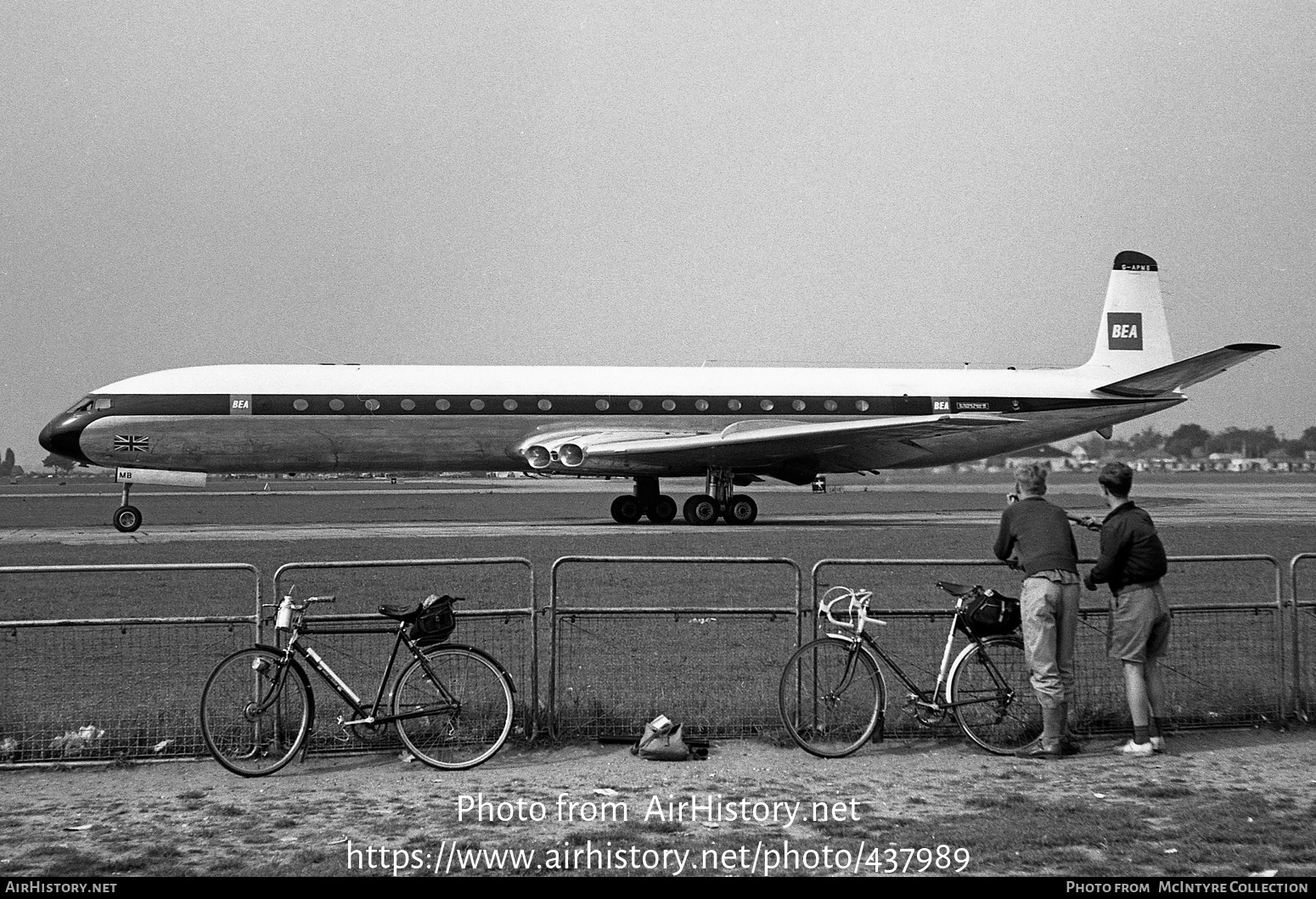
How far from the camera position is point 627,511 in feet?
93.8

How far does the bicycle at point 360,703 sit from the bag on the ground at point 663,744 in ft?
2.81

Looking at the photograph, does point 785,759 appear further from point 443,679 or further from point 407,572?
point 407,572

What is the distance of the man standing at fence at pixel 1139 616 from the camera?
24.3ft

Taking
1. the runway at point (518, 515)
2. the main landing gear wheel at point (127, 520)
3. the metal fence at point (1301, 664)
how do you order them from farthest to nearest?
the main landing gear wheel at point (127, 520) → the runway at point (518, 515) → the metal fence at point (1301, 664)

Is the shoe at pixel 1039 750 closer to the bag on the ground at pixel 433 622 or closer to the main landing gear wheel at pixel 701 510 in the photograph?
the bag on the ground at pixel 433 622

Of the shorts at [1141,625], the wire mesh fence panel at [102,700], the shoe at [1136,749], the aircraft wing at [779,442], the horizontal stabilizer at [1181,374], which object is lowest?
the shoe at [1136,749]

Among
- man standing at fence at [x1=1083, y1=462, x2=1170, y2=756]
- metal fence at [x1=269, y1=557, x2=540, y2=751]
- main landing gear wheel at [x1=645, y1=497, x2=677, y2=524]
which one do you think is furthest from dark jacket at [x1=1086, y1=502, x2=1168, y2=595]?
main landing gear wheel at [x1=645, y1=497, x2=677, y2=524]

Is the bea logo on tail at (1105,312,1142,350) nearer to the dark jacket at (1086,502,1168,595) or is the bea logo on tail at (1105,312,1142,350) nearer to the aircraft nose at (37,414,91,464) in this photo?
the aircraft nose at (37,414,91,464)

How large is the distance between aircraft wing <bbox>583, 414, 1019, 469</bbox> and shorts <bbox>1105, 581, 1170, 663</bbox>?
19024 millimetres

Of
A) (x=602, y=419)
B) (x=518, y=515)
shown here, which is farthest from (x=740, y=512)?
(x=518, y=515)

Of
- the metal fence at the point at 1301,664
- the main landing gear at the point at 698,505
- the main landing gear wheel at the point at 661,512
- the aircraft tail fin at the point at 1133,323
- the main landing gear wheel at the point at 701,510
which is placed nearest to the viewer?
the metal fence at the point at 1301,664

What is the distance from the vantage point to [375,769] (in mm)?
7031

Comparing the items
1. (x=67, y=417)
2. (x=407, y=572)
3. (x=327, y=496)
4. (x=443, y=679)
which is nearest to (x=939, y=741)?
(x=443, y=679)

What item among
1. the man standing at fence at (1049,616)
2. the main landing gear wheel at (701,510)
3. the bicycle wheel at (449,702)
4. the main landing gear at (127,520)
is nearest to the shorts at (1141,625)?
the man standing at fence at (1049,616)
